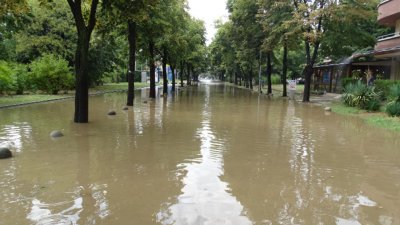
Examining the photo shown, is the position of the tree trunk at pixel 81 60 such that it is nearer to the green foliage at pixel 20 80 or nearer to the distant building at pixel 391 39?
the green foliage at pixel 20 80

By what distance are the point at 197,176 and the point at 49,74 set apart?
85.9 ft

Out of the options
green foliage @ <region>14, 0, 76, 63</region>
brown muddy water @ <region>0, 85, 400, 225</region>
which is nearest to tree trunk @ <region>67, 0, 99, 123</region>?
brown muddy water @ <region>0, 85, 400, 225</region>

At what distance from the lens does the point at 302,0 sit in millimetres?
29734

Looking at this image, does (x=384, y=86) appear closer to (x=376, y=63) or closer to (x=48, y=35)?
(x=376, y=63)

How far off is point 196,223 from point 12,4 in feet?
39.9

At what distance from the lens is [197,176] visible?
7.86 metres

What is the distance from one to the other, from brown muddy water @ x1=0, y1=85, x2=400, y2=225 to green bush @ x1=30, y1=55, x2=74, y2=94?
57.3 feet

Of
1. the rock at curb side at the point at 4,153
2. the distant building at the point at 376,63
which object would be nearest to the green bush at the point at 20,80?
the rock at curb side at the point at 4,153

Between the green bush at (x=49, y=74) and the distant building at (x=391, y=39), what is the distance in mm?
23797

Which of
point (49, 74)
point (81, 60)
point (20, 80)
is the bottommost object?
point (20, 80)

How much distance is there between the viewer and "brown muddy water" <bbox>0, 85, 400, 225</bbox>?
19.0ft

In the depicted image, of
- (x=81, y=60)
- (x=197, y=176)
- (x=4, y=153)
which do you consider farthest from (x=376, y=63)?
(x=4, y=153)

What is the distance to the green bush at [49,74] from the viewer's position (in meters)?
30.8

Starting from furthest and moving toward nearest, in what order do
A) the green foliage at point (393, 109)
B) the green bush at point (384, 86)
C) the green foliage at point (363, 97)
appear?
1. the green bush at point (384, 86)
2. the green foliage at point (363, 97)
3. the green foliage at point (393, 109)
